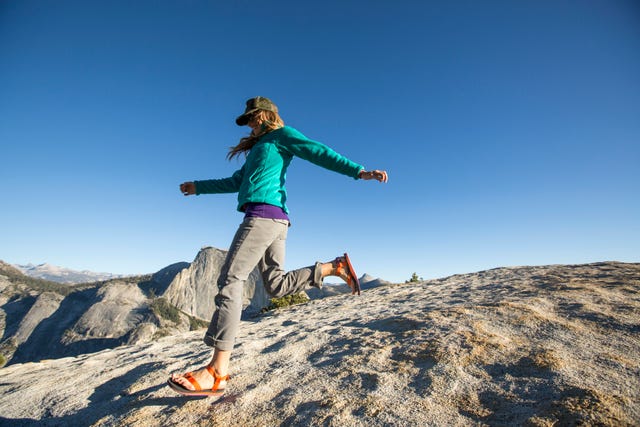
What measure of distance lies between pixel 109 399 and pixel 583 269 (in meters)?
9.90

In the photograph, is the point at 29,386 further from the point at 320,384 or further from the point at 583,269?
the point at 583,269

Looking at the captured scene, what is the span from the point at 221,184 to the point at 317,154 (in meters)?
1.52

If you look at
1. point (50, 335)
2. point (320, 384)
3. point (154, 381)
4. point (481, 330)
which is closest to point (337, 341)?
point (320, 384)

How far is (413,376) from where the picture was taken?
3.07 metres

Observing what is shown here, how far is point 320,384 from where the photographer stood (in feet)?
10.4

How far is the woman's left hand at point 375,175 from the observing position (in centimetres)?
384

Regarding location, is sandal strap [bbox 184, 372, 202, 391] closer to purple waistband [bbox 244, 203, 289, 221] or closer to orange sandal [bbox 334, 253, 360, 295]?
purple waistband [bbox 244, 203, 289, 221]

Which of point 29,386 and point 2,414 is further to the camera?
point 29,386

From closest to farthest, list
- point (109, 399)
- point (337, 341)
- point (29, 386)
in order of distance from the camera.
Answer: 1. point (109, 399)
2. point (337, 341)
3. point (29, 386)

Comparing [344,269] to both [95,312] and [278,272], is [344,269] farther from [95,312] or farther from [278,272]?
[95,312]

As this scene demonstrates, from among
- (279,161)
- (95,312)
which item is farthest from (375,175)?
(95,312)

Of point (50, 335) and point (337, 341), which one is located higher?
point (337, 341)

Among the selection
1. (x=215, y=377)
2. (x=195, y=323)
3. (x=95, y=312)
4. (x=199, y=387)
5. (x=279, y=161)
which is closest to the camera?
(x=199, y=387)

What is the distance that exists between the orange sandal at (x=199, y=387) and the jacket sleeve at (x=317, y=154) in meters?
2.56
